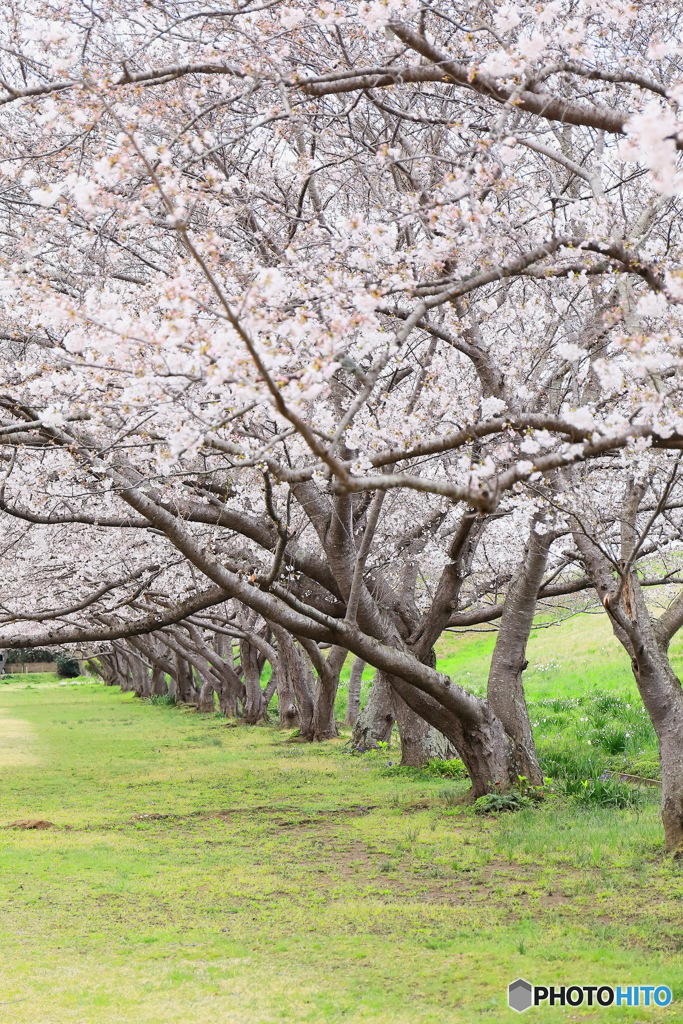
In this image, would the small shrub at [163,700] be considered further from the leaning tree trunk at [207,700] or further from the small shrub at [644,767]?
the small shrub at [644,767]

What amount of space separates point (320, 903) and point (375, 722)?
1084 cm

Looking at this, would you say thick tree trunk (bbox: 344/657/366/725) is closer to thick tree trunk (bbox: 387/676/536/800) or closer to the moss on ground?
the moss on ground

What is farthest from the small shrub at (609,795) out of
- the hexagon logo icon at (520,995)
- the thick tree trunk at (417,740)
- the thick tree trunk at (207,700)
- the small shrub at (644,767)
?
the thick tree trunk at (207,700)

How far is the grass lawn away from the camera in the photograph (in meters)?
5.60

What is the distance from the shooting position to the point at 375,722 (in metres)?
18.6

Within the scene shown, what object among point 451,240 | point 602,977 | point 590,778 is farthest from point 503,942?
point 590,778

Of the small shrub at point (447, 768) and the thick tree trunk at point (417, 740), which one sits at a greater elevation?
the thick tree trunk at point (417, 740)

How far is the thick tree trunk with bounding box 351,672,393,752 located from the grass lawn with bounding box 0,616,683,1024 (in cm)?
302

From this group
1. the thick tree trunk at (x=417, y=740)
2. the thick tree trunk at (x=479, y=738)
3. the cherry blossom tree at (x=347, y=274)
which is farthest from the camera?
the thick tree trunk at (x=417, y=740)

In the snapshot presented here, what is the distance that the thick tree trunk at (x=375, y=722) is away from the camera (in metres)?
18.4

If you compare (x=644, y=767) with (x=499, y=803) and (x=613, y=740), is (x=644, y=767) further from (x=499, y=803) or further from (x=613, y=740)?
(x=499, y=803)

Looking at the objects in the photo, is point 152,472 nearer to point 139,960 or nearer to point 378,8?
point 139,960

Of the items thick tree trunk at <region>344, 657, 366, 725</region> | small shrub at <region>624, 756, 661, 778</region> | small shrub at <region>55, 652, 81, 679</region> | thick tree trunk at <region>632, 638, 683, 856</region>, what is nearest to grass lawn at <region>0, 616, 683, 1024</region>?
thick tree trunk at <region>632, 638, 683, 856</region>

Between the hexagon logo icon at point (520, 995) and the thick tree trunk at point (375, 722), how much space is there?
492 inches
